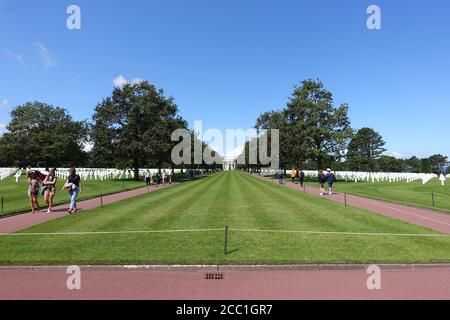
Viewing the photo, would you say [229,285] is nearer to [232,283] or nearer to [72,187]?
[232,283]

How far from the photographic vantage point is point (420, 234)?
1195cm

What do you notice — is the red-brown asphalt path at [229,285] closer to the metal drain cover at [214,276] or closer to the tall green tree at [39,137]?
the metal drain cover at [214,276]

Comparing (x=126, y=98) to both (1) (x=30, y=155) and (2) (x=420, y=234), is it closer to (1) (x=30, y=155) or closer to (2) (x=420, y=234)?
(1) (x=30, y=155)

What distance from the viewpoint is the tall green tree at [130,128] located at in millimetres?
50281

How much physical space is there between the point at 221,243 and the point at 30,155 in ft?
260

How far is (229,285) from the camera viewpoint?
7.39 metres

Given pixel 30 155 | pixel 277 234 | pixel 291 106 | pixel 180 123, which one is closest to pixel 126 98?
pixel 180 123

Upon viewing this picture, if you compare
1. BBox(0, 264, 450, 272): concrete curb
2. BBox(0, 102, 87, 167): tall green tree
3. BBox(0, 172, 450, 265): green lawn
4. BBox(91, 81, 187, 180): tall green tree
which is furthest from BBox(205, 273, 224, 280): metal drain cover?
BBox(0, 102, 87, 167): tall green tree

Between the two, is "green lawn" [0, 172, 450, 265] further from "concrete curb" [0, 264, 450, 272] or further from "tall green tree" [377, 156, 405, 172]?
"tall green tree" [377, 156, 405, 172]

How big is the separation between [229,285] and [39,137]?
8248 centimetres

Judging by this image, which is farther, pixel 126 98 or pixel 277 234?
pixel 126 98

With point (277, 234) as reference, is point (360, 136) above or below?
above

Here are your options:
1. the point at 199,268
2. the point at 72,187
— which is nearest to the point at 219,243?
the point at 199,268
